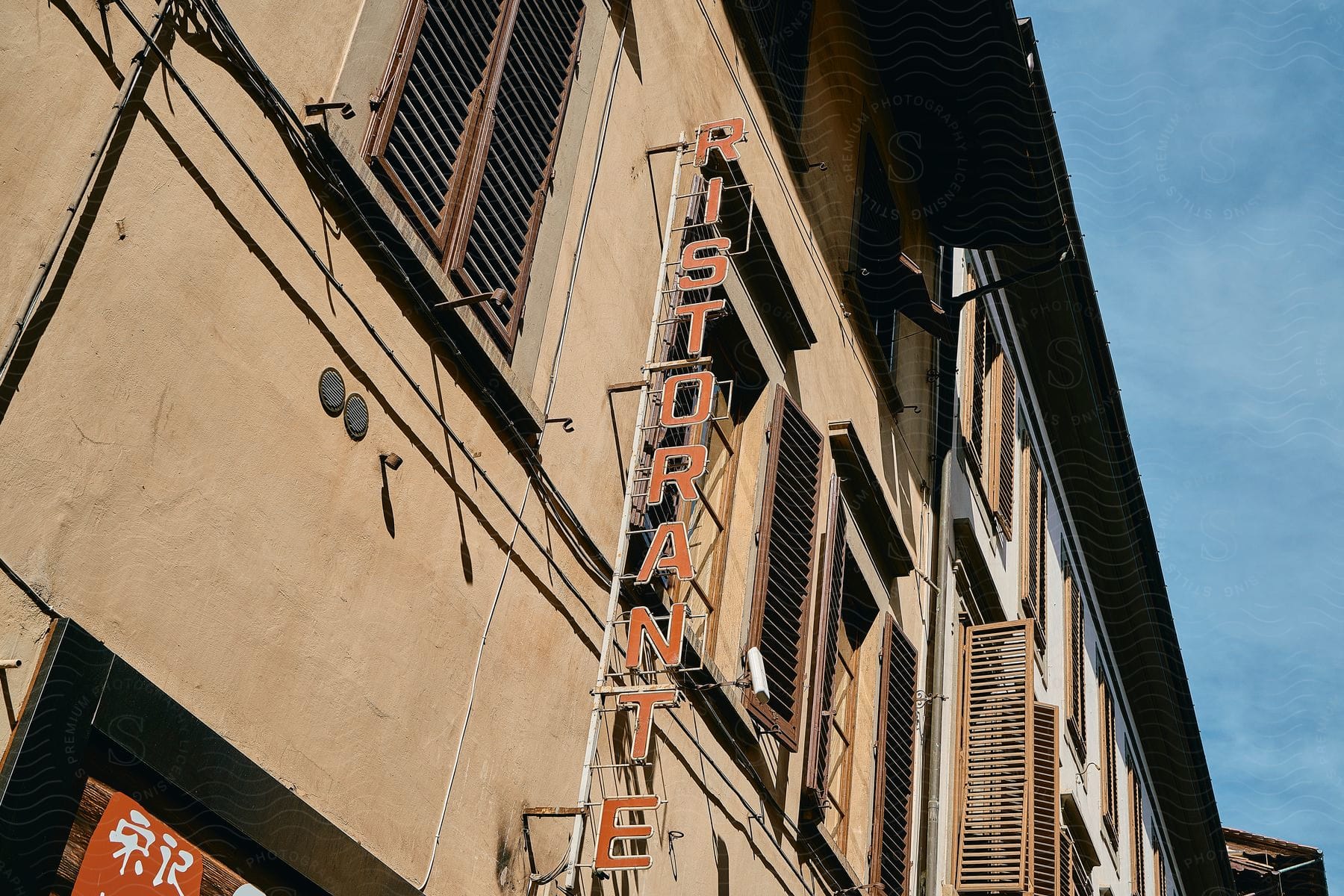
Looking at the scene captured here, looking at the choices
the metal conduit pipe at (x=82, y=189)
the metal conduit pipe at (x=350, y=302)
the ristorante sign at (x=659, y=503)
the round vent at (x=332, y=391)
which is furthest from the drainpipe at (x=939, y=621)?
the metal conduit pipe at (x=82, y=189)

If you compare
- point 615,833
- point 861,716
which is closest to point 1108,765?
point 861,716

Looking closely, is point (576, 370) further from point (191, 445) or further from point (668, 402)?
point (191, 445)

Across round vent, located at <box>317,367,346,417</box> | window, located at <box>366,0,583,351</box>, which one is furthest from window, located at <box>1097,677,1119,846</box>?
round vent, located at <box>317,367,346,417</box>

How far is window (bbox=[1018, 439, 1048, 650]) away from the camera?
1564cm

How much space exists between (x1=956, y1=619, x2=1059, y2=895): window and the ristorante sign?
17.7ft

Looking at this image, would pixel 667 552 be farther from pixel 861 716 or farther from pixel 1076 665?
pixel 1076 665

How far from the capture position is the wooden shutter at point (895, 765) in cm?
981

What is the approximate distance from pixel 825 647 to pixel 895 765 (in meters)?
2.04

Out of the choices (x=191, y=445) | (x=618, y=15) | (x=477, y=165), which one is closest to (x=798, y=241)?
(x=618, y=15)

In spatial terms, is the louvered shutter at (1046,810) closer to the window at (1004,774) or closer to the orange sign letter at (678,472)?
the window at (1004,774)

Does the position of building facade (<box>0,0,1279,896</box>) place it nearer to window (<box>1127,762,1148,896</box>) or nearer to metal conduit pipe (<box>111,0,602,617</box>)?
metal conduit pipe (<box>111,0,602,617</box>)

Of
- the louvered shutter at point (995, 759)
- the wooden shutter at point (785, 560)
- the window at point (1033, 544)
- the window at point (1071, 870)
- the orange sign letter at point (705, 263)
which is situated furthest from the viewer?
the window at point (1033, 544)

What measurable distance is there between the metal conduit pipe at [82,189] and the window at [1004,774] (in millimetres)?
9266

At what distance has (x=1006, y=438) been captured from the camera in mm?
15641
